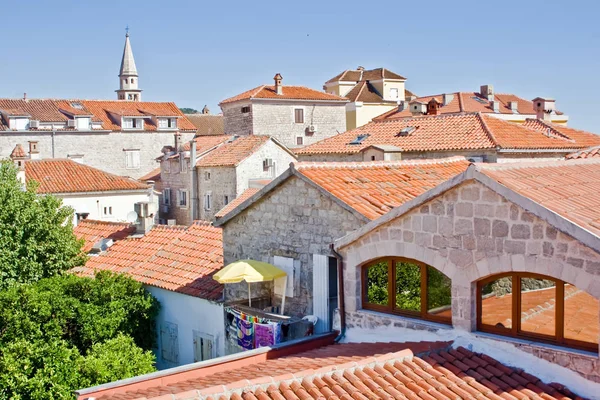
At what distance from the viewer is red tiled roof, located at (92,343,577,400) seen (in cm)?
841

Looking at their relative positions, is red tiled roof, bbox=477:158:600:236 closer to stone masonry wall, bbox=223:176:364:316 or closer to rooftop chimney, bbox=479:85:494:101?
stone masonry wall, bbox=223:176:364:316

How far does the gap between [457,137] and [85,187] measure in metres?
18.7

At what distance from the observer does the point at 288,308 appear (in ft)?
46.0

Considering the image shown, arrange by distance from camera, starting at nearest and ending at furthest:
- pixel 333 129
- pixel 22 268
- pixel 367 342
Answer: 1. pixel 367 342
2. pixel 22 268
3. pixel 333 129

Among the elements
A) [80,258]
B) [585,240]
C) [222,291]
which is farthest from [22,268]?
[585,240]

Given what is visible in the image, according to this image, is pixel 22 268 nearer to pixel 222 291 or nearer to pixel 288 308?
pixel 222 291

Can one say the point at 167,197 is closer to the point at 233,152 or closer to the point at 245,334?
the point at 233,152

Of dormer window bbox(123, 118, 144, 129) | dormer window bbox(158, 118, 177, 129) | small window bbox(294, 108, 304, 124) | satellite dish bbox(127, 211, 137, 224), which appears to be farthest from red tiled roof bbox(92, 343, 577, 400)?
dormer window bbox(158, 118, 177, 129)

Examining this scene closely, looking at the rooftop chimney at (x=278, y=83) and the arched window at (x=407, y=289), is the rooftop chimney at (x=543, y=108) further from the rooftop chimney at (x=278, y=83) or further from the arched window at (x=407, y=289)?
the arched window at (x=407, y=289)

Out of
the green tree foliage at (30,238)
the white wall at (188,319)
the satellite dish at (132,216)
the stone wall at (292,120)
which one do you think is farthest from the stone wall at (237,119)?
the white wall at (188,319)

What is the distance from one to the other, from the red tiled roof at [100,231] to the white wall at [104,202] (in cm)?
1083

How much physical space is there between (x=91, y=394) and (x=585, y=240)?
6.70 meters

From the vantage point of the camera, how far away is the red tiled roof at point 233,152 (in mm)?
43875

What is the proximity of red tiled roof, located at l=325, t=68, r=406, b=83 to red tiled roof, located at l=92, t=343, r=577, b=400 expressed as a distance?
60.0m
